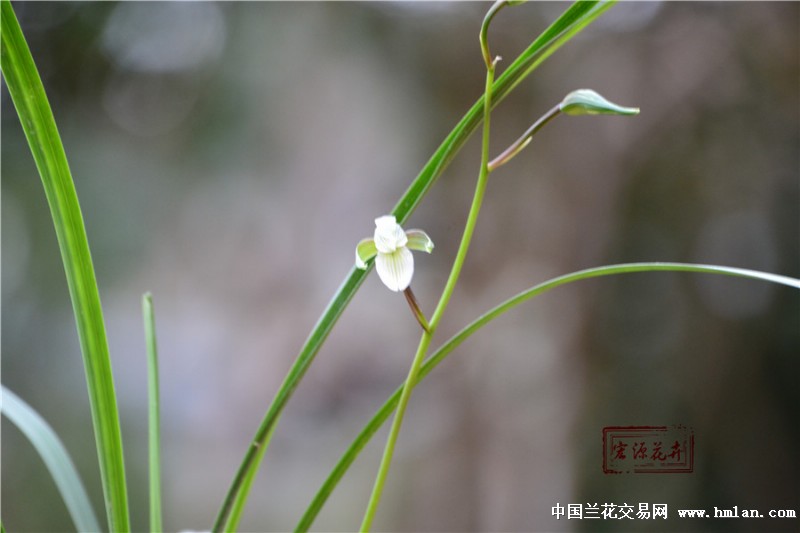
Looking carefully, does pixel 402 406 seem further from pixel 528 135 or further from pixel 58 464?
pixel 58 464

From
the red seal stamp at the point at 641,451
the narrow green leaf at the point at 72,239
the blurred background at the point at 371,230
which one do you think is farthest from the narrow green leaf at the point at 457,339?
the blurred background at the point at 371,230

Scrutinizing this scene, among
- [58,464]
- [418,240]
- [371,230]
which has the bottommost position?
[58,464]

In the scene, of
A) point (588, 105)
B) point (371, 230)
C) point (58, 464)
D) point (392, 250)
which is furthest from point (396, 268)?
point (371, 230)

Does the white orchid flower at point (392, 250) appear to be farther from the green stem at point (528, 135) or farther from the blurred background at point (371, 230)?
the blurred background at point (371, 230)

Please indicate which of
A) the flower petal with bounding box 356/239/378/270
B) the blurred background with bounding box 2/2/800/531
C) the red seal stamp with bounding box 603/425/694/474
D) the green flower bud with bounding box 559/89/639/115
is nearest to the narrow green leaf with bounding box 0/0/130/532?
the flower petal with bounding box 356/239/378/270

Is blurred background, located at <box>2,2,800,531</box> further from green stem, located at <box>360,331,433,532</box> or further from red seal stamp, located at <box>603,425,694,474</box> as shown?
green stem, located at <box>360,331,433,532</box>
